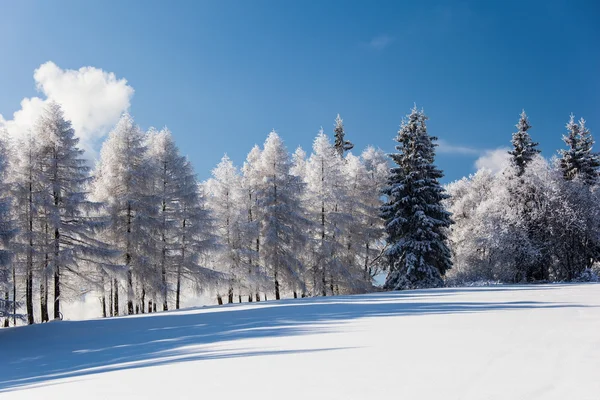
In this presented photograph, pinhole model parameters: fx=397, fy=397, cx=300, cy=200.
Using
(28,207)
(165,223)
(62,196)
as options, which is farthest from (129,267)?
(28,207)

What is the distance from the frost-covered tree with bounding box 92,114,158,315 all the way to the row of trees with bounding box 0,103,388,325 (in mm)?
65

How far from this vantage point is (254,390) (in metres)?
3.96

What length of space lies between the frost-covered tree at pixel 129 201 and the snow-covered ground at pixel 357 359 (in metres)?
11.3

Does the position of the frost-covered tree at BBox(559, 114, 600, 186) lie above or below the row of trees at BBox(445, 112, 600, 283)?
above

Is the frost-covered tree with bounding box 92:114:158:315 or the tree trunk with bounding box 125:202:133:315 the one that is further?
the frost-covered tree with bounding box 92:114:158:315

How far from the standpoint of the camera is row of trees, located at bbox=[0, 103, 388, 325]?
1980cm

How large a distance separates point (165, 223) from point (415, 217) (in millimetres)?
16224

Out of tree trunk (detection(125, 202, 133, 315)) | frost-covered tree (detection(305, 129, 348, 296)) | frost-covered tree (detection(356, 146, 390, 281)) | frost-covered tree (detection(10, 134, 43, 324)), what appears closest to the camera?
frost-covered tree (detection(10, 134, 43, 324))

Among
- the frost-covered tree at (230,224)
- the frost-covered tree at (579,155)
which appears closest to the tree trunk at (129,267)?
the frost-covered tree at (230,224)

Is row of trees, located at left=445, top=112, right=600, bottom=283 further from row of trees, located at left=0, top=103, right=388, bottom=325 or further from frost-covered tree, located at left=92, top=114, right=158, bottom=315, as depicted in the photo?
frost-covered tree, located at left=92, top=114, right=158, bottom=315

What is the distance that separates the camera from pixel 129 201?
21984mm

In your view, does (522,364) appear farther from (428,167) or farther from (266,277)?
(428,167)

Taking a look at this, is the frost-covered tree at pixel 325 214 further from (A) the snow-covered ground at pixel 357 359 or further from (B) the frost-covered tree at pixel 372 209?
(A) the snow-covered ground at pixel 357 359

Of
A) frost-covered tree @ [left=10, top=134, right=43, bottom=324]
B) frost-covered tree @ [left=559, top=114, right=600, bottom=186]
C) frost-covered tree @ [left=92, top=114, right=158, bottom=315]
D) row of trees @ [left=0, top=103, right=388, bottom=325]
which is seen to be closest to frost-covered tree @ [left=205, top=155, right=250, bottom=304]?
row of trees @ [left=0, top=103, right=388, bottom=325]
